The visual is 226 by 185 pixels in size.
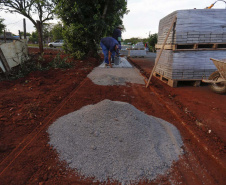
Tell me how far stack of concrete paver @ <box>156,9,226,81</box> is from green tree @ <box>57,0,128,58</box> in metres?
5.66

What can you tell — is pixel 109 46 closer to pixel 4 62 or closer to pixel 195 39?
pixel 195 39

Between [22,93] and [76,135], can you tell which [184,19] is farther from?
[22,93]

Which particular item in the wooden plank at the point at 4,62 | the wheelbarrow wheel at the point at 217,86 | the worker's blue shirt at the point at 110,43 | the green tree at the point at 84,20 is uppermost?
the green tree at the point at 84,20

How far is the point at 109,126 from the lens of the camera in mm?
2535

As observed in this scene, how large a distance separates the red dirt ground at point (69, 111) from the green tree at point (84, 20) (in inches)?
193

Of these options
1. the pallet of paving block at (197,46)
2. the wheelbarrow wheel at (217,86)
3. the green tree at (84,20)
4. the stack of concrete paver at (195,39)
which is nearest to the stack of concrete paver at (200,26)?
the stack of concrete paver at (195,39)

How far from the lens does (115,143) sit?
223 centimetres

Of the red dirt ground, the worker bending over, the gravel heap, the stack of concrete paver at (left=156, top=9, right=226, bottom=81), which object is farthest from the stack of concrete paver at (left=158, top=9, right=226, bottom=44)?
the worker bending over

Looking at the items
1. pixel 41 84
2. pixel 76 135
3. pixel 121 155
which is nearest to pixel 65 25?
pixel 41 84

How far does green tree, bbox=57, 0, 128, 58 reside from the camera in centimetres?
895

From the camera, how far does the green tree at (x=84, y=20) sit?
8953 millimetres

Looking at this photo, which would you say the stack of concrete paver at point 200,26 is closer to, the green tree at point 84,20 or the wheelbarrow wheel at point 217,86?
the wheelbarrow wheel at point 217,86

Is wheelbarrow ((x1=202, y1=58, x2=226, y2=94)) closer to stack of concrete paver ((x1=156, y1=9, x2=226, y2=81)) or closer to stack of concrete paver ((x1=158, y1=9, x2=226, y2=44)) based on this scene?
stack of concrete paver ((x1=156, y1=9, x2=226, y2=81))

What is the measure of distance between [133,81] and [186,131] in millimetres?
3362
